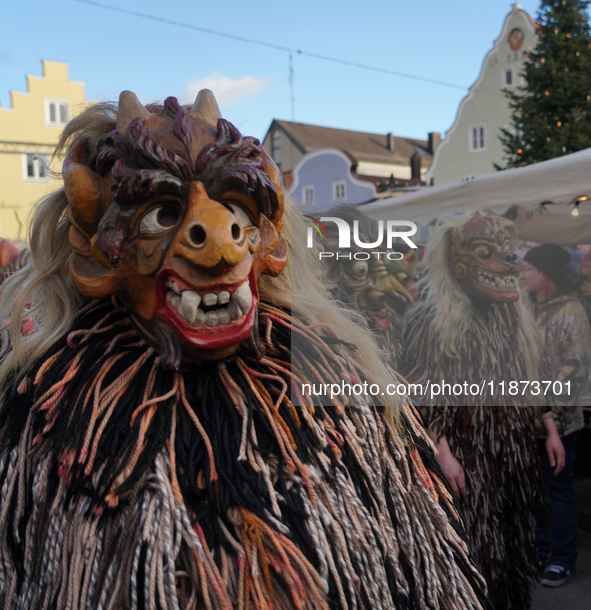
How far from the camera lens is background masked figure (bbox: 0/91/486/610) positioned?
0.91 meters

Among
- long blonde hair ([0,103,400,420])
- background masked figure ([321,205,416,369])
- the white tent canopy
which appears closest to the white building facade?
the white tent canopy

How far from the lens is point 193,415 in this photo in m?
1.00

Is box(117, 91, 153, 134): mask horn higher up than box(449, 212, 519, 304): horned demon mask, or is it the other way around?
box(117, 91, 153, 134): mask horn

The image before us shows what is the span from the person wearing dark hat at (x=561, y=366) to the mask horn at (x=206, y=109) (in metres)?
2.56

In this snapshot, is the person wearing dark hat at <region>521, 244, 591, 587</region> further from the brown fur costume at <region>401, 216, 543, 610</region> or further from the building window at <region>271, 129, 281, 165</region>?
the building window at <region>271, 129, 281, 165</region>

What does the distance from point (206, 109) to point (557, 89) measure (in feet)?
34.1

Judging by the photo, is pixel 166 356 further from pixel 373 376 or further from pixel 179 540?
pixel 373 376

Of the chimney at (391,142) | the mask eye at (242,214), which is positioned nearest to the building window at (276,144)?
the chimney at (391,142)

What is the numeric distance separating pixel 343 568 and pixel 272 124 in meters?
30.7

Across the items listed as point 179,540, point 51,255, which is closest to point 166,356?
point 179,540

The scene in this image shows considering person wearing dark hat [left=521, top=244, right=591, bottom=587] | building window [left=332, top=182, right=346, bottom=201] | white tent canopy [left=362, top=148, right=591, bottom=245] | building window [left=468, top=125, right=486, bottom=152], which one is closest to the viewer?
person wearing dark hat [left=521, top=244, right=591, bottom=587]

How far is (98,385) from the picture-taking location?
1.03m

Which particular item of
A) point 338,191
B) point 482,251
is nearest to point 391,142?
point 338,191

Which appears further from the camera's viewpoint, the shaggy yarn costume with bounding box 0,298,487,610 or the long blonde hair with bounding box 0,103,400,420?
the long blonde hair with bounding box 0,103,400,420
